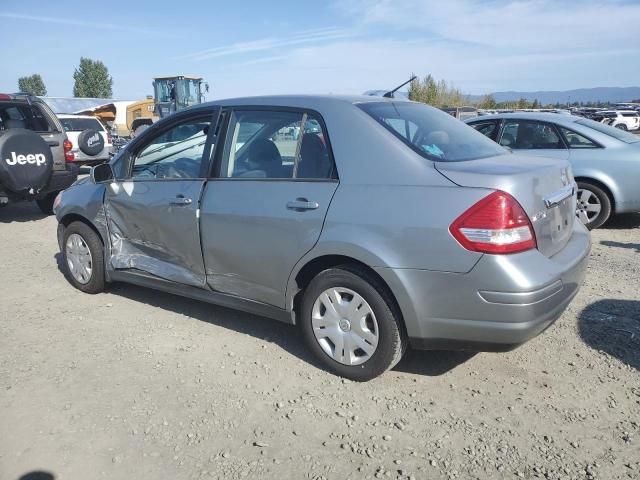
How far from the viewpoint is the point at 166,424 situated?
113 inches

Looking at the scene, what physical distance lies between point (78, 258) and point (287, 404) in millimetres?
2788

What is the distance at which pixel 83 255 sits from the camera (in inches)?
188

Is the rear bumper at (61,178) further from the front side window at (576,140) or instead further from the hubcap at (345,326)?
the front side window at (576,140)

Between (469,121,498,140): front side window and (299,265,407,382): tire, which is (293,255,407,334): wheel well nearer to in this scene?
(299,265,407,382): tire

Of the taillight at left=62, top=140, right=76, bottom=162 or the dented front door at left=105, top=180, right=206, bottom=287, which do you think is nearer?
the dented front door at left=105, top=180, right=206, bottom=287

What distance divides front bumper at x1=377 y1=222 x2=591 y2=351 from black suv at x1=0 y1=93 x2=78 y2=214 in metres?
5.73

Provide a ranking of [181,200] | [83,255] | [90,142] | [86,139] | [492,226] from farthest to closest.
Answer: [90,142] → [86,139] → [83,255] → [181,200] → [492,226]

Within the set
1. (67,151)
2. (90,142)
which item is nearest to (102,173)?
(67,151)

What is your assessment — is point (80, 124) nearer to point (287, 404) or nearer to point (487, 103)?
point (287, 404)

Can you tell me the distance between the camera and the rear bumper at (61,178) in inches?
314

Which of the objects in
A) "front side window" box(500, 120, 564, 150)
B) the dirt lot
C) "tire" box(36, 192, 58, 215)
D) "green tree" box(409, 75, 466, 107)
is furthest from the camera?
"green tree" box(409, 75, 466, 107)

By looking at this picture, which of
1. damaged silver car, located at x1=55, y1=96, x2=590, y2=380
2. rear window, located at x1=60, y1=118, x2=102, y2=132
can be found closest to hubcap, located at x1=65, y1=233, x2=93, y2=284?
damaged silver car, located at x1=55, y1=96, x2=590, y2=380

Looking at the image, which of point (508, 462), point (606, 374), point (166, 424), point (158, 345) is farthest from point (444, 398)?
point (158, 345)

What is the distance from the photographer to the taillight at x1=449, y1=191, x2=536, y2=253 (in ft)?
8.64
